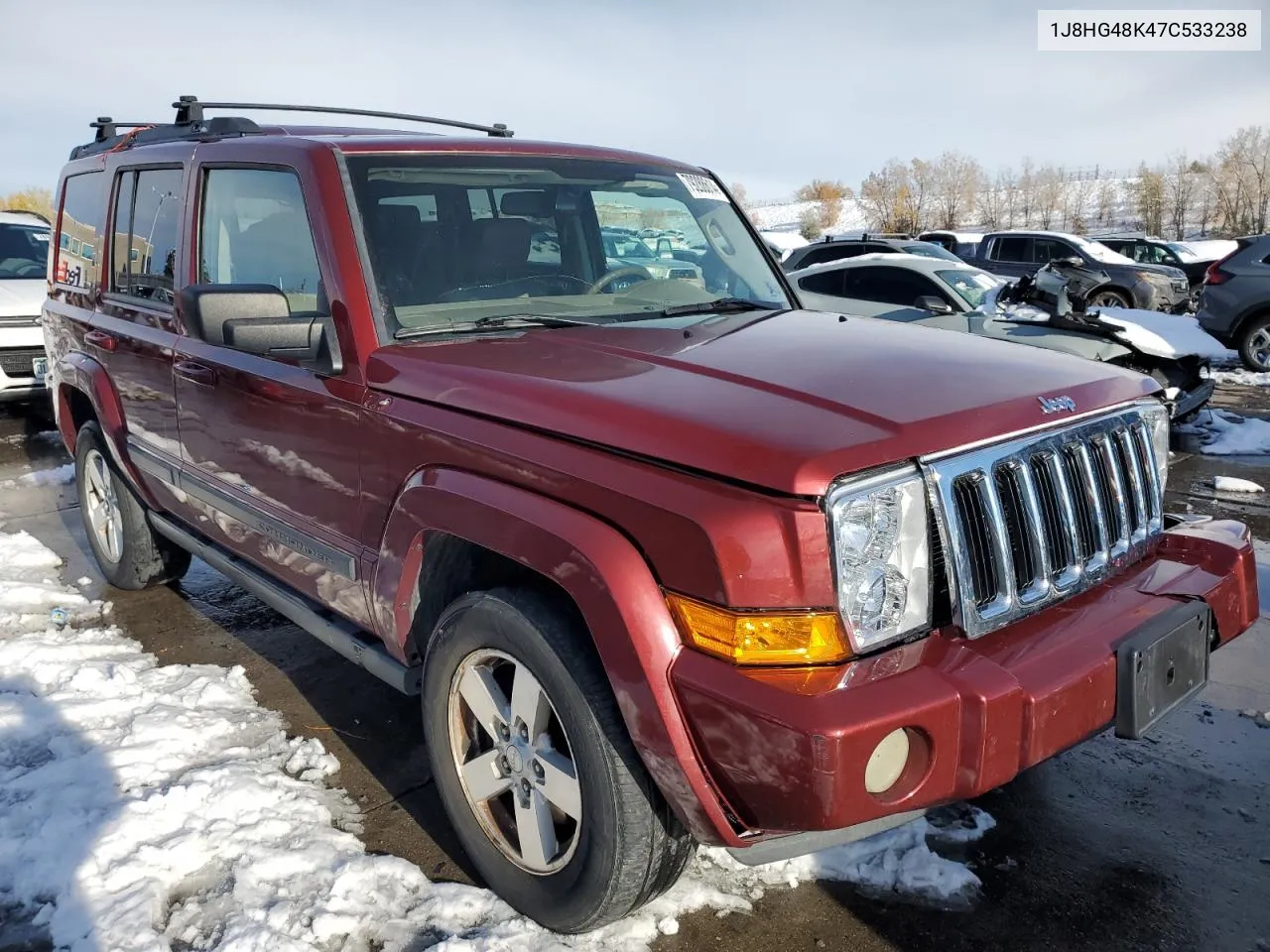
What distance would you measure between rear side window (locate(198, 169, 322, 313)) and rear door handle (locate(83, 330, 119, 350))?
2.99ft

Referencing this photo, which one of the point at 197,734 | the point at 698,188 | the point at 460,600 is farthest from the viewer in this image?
the point at 698,188

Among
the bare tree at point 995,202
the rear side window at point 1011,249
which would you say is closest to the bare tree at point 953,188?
the bare tree at point 995,202

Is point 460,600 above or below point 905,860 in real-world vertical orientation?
above

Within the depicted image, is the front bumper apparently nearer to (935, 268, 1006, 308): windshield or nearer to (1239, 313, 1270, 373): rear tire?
(935, 268, 1006, 308): windshield

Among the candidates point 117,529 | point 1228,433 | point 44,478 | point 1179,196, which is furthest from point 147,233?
point 1179,196

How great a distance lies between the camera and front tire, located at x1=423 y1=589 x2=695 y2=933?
2129mm

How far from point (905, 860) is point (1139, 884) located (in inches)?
24.2

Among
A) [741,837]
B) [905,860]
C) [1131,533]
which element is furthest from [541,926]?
[1131,533]

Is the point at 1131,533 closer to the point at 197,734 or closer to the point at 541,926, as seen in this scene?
the point at 541,926

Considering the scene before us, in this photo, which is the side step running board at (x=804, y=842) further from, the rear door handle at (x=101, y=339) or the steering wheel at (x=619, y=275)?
the rear door handle at (x=101, y=339)

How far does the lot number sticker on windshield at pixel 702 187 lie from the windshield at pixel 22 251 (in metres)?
8.25

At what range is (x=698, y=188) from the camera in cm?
383

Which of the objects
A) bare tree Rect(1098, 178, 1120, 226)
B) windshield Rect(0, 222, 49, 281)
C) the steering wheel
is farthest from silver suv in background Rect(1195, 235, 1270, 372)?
bare tree Rect(1098, 178, 1120, 226)

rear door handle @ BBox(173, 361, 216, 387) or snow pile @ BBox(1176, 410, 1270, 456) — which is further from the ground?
rear door handle @ BBox(173, 361, 216, 387)
